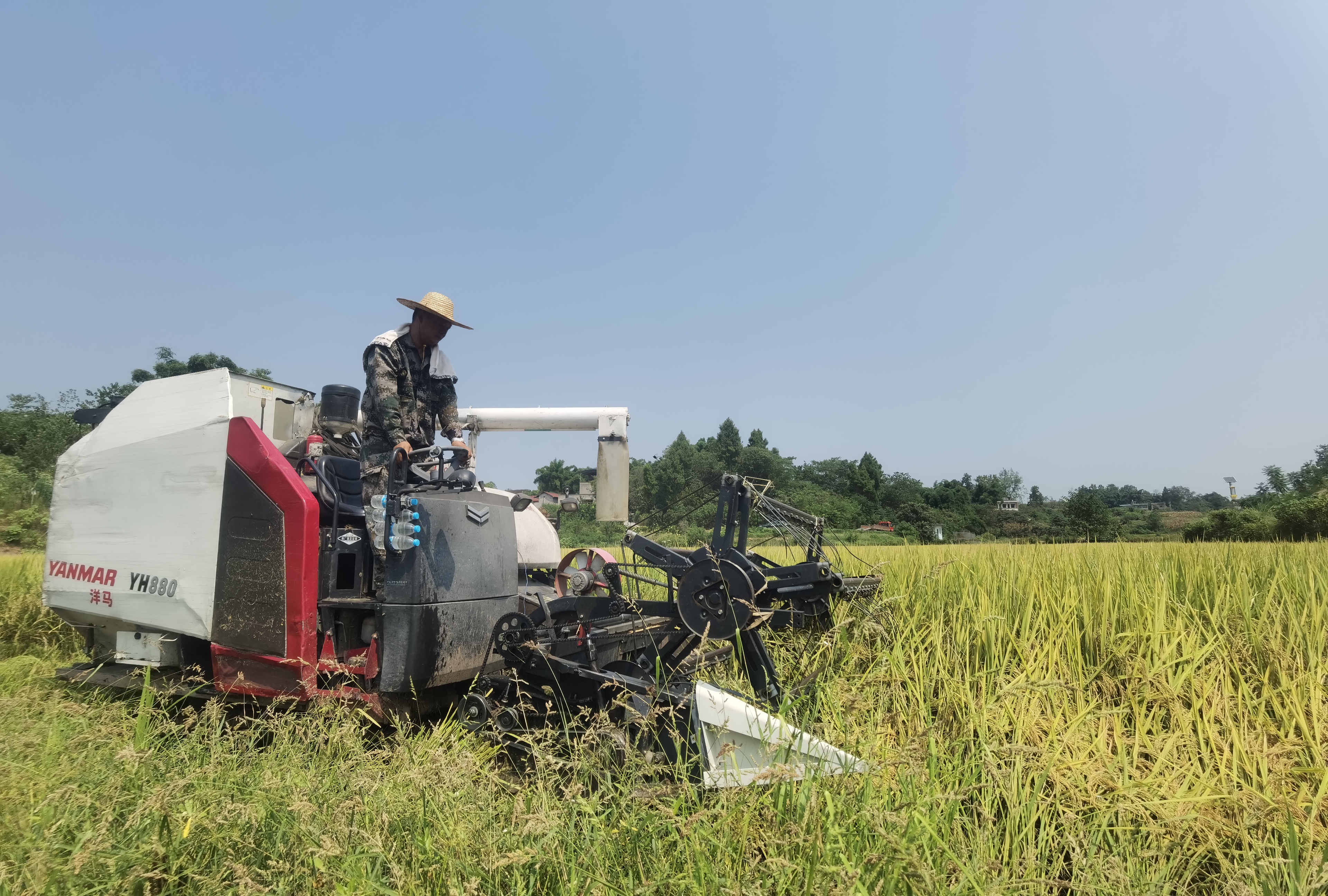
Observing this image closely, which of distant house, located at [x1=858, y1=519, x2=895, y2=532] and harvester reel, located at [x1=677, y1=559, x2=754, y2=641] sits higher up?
distant house, located at [x1=858, y1=519, x2=895, y2=532]

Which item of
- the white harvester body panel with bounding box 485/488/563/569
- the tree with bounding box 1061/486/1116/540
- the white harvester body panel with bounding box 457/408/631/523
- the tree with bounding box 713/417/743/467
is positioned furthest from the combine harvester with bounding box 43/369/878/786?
the tree with bounding box 713/417/743/467

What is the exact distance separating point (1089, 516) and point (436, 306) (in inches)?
332

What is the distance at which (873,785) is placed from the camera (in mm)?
2557

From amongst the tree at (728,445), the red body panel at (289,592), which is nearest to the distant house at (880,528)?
the red body panel at (289,592)

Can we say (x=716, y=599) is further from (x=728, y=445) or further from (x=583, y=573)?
(x=728, y=445)

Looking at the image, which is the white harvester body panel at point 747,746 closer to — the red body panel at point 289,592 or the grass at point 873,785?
the grass at point 873,785

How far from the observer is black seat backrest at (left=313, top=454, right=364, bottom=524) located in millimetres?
4227

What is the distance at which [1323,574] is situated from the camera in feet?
14.6

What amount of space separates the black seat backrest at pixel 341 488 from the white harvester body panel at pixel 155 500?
50 cm

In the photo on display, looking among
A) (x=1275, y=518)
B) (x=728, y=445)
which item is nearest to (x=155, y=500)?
(x=1275, y=518)

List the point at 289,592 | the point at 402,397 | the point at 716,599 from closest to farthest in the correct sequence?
the point at 716,599 < the point at 289,592 < the point at 402,397

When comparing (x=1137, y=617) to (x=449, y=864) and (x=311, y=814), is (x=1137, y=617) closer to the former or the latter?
(x=449, y=864)

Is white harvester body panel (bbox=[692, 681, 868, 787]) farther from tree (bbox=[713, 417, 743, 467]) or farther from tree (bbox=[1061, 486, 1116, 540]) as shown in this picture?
tree (bbox=[713, 417, 743, 467])

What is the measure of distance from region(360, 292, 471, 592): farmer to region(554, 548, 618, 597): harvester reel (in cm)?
113
